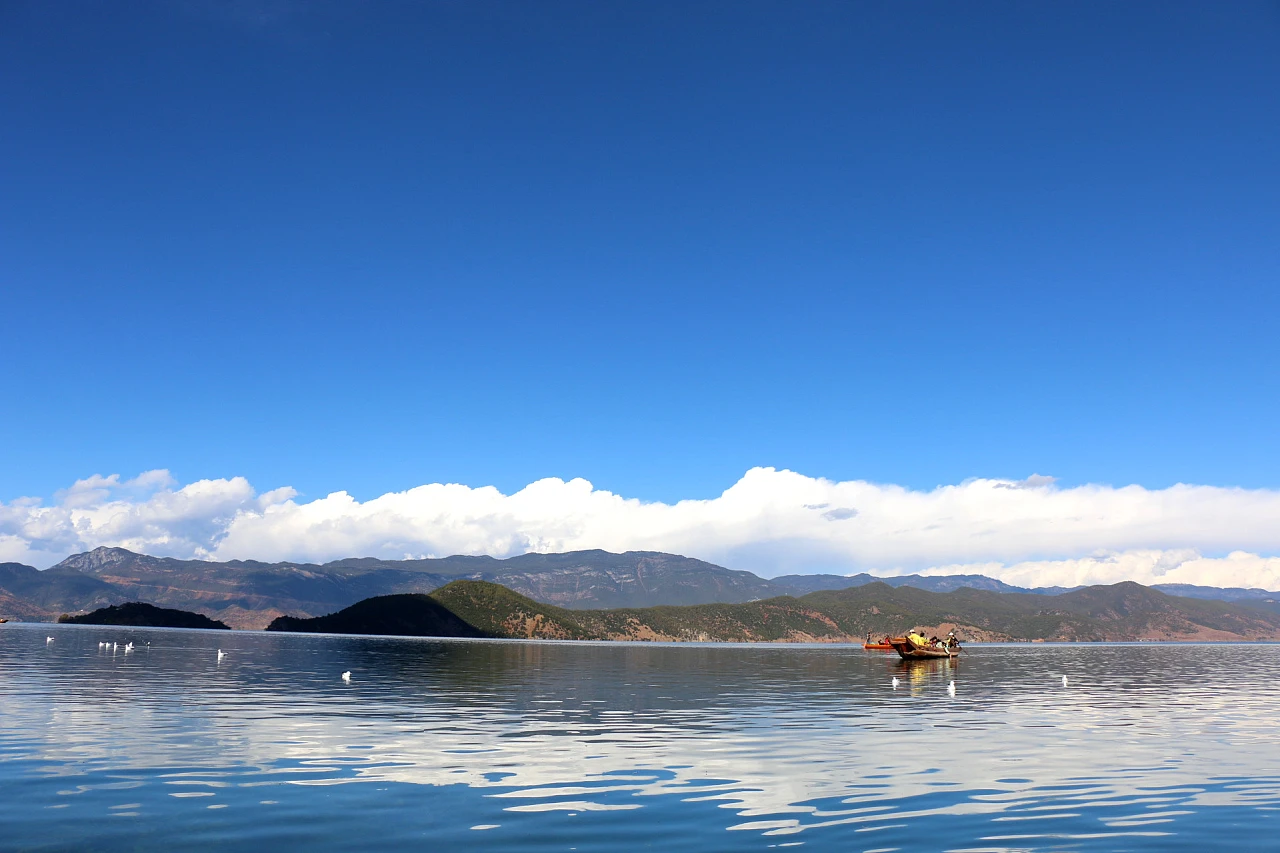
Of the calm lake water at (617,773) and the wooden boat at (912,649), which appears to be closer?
the calm lake water at (617,773)

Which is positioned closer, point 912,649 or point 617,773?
point 617,773

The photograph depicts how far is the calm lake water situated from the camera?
980 inches

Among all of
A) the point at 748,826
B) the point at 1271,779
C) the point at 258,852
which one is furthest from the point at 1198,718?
the point at 258,852

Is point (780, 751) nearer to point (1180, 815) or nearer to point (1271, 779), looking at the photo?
point (1180, 815)

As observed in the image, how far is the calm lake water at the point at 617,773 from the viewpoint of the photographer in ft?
81.7

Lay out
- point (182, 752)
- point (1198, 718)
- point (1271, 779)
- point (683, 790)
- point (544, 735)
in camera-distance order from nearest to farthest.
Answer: point (683, 790) → point (1271, 779) → point (182, 752) → point (544, 735) → point (1198, 718)

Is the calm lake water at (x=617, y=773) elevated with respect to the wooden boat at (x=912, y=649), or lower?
elevated

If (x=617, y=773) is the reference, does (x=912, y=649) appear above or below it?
below

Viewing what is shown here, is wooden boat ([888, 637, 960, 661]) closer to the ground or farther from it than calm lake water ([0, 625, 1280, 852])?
closer to the ground

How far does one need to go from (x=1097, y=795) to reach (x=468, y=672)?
90.4 meters

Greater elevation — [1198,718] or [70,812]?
[70,812]

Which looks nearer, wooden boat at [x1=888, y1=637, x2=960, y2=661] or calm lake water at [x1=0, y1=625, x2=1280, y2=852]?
calm lake water at [x1=0, y1=625, x2=1280, y2=852]

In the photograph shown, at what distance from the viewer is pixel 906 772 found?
1423 inches

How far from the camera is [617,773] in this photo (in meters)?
34.8
